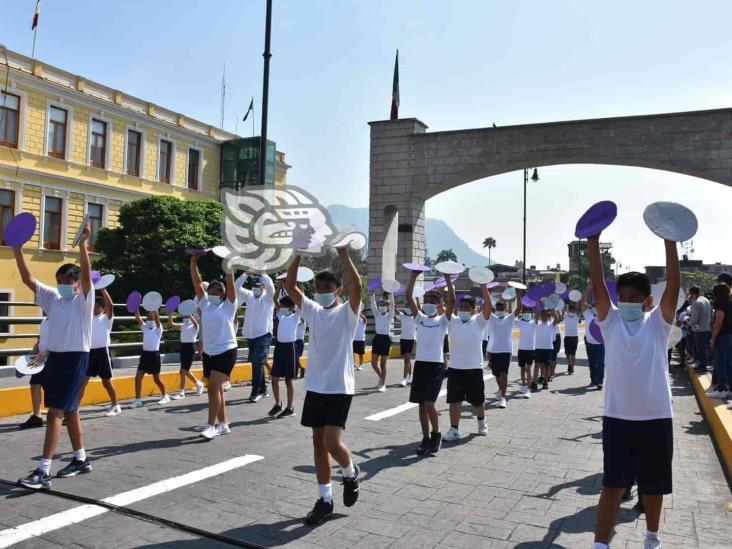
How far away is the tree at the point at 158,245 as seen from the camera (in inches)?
966

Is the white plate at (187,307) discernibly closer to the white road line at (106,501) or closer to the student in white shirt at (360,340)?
the student in white shirt at (360,340)

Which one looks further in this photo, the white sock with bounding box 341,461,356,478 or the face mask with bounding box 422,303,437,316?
the face mask with bounding box 422,303,437,316

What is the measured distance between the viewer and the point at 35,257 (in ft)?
92.7

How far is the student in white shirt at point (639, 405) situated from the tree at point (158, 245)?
20.8m

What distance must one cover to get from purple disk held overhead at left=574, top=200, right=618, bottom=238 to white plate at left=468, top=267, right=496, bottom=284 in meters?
2.74

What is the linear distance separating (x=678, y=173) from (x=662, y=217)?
17402 mm

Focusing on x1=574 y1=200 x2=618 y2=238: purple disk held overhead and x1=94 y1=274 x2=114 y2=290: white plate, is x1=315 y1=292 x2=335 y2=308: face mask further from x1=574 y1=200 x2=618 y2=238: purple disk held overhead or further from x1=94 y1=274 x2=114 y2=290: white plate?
x1=94 y1=274 x2=114 y2=290: white plate

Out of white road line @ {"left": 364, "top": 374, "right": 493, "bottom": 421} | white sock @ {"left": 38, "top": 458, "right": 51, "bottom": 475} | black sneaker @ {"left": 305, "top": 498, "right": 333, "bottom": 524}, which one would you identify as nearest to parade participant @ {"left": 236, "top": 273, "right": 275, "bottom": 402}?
white road line @ {"left": 364, "top": 374, "right": 493, "bottom": 421}

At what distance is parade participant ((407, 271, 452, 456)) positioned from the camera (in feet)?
23.6

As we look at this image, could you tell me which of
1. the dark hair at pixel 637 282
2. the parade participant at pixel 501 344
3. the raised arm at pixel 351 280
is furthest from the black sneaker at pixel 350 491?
the parade participant at pixel 501 344

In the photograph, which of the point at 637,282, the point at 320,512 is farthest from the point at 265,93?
the point at 637,282

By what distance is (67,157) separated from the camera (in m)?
29.5

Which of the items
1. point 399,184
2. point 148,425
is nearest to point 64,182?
point 399,184

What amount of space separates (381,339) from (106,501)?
829 cm
